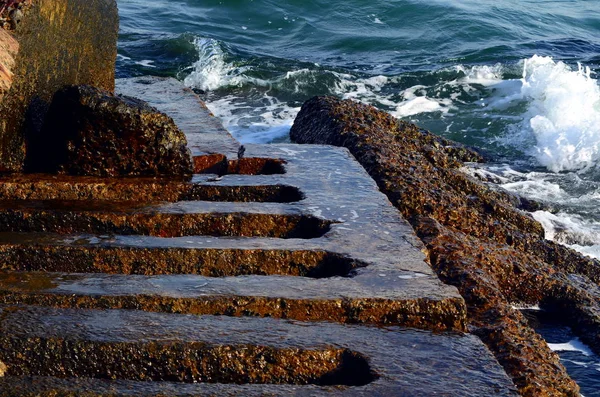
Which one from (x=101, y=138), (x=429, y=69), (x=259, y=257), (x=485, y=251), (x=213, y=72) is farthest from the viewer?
(x=429, y=69)

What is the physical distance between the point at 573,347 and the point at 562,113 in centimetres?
805

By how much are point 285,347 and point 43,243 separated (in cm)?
109

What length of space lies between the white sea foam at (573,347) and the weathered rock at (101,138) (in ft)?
6.40

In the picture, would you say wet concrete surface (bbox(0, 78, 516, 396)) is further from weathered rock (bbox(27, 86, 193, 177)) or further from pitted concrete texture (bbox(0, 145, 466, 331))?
weathered rock (bbox(27, 86, 193, 177))

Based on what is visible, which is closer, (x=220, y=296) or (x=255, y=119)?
(x=220, y=296)

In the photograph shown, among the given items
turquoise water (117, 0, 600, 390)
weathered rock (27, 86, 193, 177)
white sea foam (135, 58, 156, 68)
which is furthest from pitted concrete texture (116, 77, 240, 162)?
white sea foam (135, 58, 156, 68)

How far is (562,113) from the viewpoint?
11406 millimetres

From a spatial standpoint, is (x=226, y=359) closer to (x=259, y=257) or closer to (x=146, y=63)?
(x=259, y=257)

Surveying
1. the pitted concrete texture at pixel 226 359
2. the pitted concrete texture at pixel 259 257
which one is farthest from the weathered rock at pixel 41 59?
the pitted concrete texture at pixel 226 359

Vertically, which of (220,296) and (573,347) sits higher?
(220,296)

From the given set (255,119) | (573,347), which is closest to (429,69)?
(255,119)

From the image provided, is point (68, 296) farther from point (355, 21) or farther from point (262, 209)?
point (355, 21)

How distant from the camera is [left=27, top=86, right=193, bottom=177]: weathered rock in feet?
12.4

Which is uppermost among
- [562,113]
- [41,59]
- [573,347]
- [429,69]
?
[41,59]
